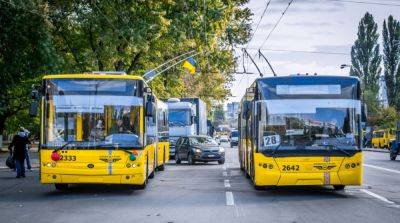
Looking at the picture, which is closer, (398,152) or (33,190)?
(33,190)

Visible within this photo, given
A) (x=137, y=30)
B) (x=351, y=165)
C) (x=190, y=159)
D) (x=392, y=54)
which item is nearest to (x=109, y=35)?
(x=137, y=30)

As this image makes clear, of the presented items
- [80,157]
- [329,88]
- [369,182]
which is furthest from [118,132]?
[369,182]

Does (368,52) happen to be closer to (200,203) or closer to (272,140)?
(272,140)

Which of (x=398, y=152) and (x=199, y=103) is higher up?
(x=199, y=103)

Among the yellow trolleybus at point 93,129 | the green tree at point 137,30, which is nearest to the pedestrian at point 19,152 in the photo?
the green tree at point 137,30

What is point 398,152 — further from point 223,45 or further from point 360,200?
point 360,200

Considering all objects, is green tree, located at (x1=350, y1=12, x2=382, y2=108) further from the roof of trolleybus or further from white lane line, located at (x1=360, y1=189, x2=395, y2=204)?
the roof of trolleybus

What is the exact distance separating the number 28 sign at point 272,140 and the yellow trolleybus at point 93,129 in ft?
9.30

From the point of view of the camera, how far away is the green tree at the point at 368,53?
7850 centimetres

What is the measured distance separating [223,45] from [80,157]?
87.7ft

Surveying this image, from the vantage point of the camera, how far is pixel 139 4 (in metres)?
32.3

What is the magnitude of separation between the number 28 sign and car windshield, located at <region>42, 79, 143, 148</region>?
295 centimetres

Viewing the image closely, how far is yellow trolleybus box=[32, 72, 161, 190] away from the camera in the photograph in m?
15.6

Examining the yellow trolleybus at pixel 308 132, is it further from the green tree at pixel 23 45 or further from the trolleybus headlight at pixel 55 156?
the green tree at pixel 23 45
